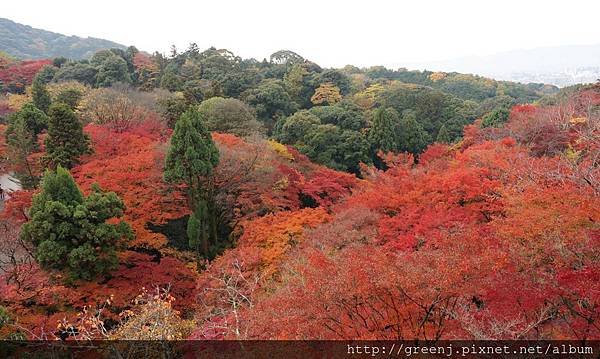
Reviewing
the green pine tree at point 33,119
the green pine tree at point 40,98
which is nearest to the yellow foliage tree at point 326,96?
the green pine tree at point 40,98

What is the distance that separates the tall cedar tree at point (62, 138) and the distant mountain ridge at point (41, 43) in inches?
3582

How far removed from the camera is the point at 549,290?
960cm

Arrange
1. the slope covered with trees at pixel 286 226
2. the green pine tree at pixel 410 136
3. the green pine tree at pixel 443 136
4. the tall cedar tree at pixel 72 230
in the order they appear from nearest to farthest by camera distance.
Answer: the slope covered with trees at pixel 286 226, the tall cedar tree at pixel 72 230, the green pine tree at pixel 410 136, the green pine tree at pixel 443 136

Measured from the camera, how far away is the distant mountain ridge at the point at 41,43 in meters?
99.8

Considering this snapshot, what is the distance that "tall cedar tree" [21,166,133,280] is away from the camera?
51.4 ft

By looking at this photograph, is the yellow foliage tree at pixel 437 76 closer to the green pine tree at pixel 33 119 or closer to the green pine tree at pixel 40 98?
the green pine tree at pixel 40 98

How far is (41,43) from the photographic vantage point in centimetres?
10794

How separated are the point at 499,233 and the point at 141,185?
16.5m

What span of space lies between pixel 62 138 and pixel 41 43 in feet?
349

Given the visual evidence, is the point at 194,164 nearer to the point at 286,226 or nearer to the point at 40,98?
the point at 286,226

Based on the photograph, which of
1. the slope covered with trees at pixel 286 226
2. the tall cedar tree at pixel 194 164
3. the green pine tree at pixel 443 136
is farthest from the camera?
the green pine tree at pixel 443 136

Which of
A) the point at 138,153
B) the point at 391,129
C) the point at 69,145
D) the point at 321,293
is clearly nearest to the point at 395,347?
the point at 321,293

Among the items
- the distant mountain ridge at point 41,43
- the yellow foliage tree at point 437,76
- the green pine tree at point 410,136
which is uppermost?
the distant mountain ridge at point 41,43

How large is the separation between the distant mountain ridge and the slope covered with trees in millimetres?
76919
